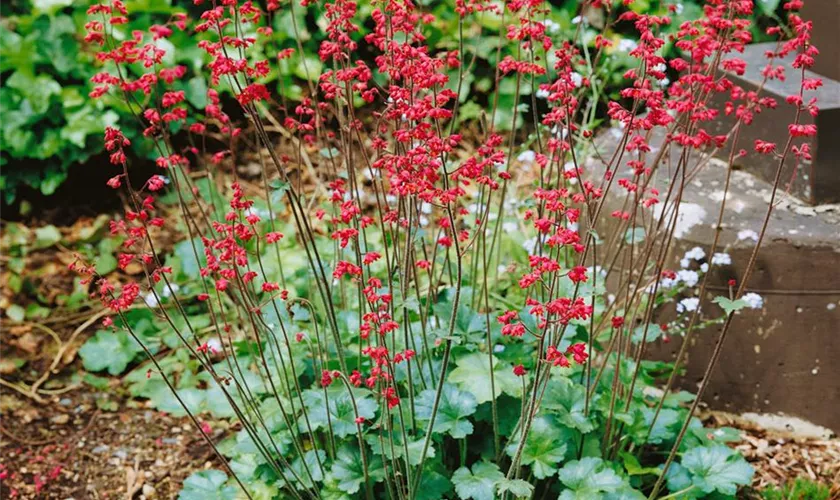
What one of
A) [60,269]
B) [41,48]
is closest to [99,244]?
A: [60,269]

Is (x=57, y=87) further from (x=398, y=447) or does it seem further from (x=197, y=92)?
(x=398, y=447)

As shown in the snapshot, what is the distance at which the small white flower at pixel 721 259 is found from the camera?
117 inches

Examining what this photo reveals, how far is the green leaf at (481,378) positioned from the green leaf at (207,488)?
0.76 metres

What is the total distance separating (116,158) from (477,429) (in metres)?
1.39

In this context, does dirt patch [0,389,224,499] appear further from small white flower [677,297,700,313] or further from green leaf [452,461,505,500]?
small white flower [677,297,700,313]

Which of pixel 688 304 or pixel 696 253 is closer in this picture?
pixel 688 304

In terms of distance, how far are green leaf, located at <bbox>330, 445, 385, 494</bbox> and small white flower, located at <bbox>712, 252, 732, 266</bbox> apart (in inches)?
50.9

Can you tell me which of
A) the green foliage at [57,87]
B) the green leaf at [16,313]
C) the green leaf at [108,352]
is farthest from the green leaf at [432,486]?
the green foliage at [57,87]

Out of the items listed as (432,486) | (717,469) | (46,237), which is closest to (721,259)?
(717,469)

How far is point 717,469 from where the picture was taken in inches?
104

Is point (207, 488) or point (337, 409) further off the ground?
point (337, 409)

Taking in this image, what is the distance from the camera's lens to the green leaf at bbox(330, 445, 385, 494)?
2.44 m

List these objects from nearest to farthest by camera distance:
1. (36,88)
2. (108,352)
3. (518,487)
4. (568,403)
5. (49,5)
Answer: (518,487)
(568,403)
(108,352)
(36,88)
(49,5)

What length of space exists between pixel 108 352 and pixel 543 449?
2.09m
